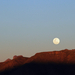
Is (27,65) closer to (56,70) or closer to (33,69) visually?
(33,69)

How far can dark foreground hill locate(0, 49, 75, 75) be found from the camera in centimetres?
14688

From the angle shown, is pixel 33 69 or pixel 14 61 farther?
pixel 14 61

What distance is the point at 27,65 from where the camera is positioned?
157 m

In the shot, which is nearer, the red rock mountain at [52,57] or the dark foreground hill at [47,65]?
the dark foreground hill at [47,65]

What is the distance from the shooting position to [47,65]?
155625 millimetres

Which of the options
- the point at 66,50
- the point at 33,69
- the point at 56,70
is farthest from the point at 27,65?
the point at 66,50

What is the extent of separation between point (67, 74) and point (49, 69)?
527 inches

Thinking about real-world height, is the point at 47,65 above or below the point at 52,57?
below

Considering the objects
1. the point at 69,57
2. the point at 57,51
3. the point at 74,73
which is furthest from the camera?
the point at 57,51

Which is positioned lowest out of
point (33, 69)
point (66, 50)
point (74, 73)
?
point (74, 73)

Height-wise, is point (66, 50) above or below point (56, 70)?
above

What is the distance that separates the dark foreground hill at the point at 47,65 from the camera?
14688 cm

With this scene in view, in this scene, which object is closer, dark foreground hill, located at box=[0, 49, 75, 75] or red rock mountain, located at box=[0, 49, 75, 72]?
dark foreground hill, located at box=[0, 49, 75, 75]

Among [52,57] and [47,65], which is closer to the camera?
[47,65]
